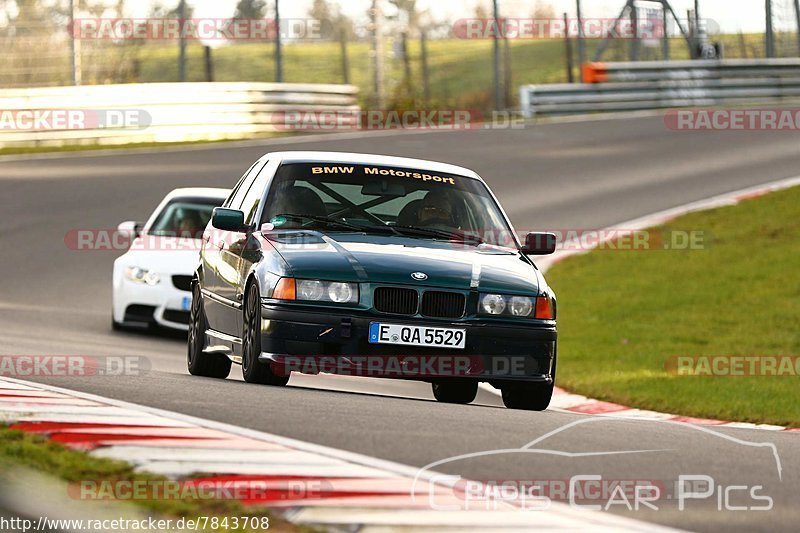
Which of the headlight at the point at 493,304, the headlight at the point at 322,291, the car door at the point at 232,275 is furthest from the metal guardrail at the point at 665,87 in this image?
the headlight at the point at 322,291

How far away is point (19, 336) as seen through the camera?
12773 mm

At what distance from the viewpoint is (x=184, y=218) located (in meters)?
14.7

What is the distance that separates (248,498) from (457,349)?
341 centimetres

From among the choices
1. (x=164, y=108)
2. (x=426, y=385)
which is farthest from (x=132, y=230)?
(x=164, y=108)

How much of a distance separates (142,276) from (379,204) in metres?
5.08

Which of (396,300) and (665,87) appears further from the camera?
(665,87)

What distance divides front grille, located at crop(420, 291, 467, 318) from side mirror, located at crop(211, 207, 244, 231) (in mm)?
1547

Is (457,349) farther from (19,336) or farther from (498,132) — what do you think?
(498,132)

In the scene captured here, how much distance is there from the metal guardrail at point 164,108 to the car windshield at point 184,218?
11.4 m

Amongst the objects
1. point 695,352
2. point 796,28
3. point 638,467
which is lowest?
point 695,352

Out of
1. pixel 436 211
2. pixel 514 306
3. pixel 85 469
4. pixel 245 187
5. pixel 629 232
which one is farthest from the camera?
pixel 629 232

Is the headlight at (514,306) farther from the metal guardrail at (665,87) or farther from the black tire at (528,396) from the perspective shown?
the metal guardrail at (665,87)

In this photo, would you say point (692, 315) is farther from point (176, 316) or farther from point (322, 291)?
point (322, 291)

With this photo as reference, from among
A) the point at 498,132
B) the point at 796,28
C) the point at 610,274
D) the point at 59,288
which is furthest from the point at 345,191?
the point at 796,28
